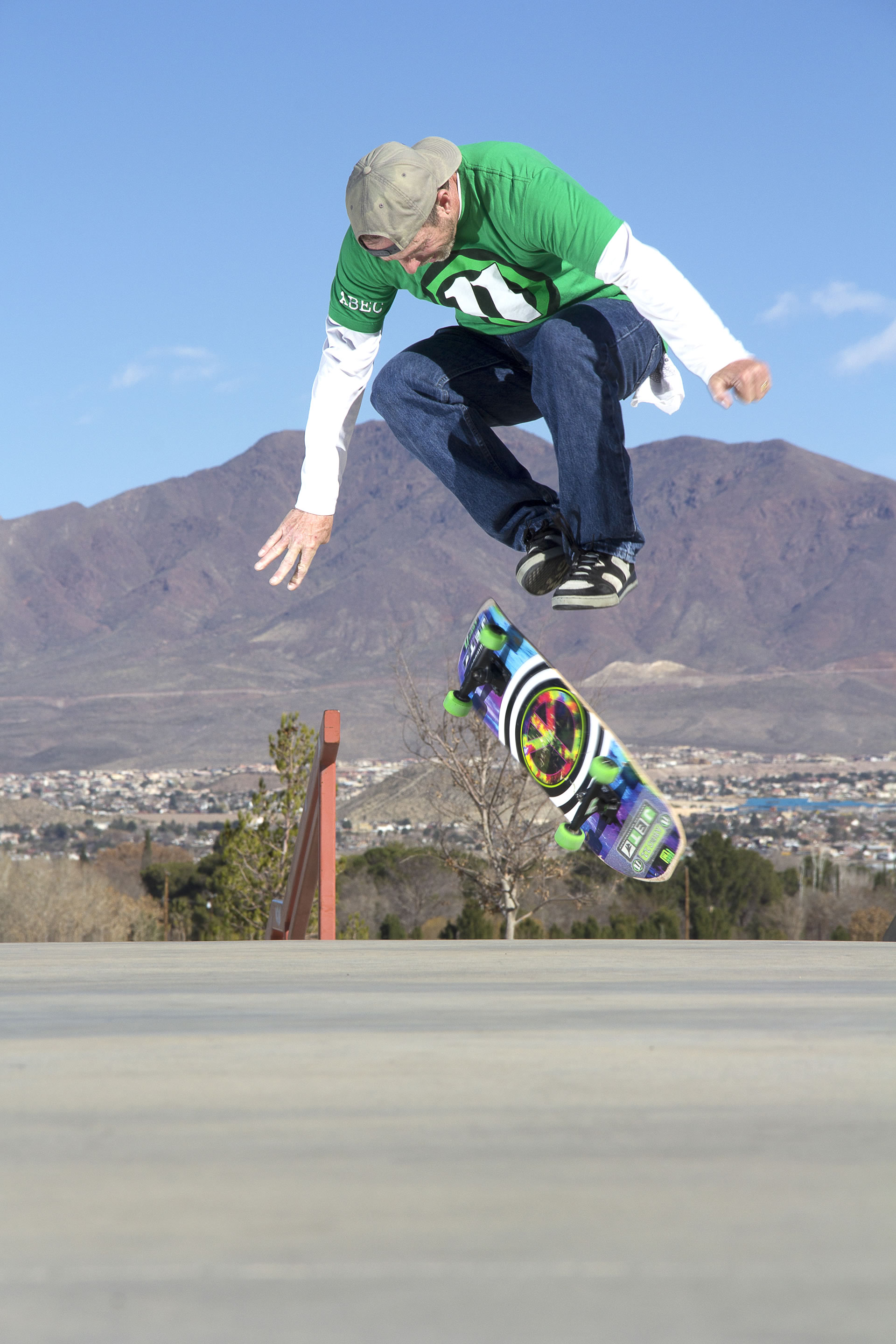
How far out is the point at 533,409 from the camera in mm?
4359

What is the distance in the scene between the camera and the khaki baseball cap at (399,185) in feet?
11.3

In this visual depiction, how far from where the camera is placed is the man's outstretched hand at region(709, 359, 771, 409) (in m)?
3.20

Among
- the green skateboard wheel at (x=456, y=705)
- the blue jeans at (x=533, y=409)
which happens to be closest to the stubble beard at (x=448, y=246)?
the blue jeans at (x=533, y=409)

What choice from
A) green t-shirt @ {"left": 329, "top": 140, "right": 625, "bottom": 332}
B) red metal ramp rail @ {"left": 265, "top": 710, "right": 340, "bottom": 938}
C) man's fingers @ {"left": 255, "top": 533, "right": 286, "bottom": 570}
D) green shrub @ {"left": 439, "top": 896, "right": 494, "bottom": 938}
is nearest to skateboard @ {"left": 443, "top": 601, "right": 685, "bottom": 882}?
red metal ramp rail @ {"left": 265, "top": 710, "right": 340, "bottom": 938}

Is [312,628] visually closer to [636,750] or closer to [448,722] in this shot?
[636,750]

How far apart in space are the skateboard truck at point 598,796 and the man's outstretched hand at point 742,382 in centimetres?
298

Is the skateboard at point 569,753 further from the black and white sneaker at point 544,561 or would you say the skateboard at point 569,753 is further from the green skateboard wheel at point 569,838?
the black and white sneaker at point 544,561

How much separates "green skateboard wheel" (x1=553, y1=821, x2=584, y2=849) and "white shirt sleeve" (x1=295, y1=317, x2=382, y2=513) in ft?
6.53

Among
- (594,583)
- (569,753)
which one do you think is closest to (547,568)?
(594,583)

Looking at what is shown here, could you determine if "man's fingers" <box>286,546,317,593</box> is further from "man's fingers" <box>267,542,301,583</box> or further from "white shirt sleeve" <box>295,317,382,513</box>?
"white shirt sleeve" <box>295,317,382,513</box>

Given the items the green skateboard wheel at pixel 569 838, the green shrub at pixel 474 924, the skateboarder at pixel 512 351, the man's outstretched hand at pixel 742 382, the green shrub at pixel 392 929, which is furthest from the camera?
the green shrub at pixel 392 929

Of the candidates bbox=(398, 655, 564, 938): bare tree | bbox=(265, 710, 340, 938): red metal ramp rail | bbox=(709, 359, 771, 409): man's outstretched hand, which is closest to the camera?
bbox=(709, 359, 771, 409): man's outstretched hand

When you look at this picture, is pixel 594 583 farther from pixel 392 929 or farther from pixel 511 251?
pixel 392 929

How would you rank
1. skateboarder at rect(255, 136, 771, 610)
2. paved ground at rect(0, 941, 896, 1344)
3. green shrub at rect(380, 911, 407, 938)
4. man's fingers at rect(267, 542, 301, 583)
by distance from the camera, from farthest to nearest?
green shrub at rect(380, 911, 407, 938) → man's fingers at rect(267, 542, 301, 583) → skateboarder at rect(255, 136, 771, 610) → paved ground at rect(0, 941, 896, 1344)
